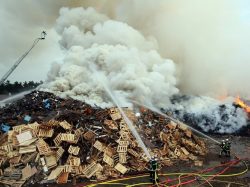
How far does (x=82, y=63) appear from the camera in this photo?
4212cm

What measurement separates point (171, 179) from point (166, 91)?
724 inches

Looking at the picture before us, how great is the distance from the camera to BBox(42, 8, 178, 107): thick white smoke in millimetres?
37062

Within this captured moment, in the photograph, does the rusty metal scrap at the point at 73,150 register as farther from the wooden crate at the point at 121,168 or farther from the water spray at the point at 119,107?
the water spray at the point at 119,107

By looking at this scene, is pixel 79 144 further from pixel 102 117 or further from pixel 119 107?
pixel 119 107

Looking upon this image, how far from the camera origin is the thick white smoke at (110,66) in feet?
122

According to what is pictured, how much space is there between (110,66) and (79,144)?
16.9 metres

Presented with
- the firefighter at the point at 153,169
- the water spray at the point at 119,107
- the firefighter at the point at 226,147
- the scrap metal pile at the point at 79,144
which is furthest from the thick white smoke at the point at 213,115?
the firefighter at the point at 153,169

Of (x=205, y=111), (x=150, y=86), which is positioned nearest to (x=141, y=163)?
(x=150, y=86)

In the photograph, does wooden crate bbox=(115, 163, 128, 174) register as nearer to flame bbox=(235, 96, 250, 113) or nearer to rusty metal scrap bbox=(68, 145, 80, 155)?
rusty metal scrap bbox=(68, 145, 80, 155)

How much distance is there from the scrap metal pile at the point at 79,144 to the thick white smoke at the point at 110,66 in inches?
207

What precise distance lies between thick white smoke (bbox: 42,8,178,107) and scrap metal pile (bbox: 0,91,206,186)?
527 cm

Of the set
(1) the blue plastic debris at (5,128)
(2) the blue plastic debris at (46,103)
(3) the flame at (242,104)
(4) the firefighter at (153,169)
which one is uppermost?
(3) the flame at (242,104)

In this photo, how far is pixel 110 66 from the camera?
4034cm

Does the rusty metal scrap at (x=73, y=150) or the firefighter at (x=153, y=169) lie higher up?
the rusty metal scrap at (x=73, y=150)
